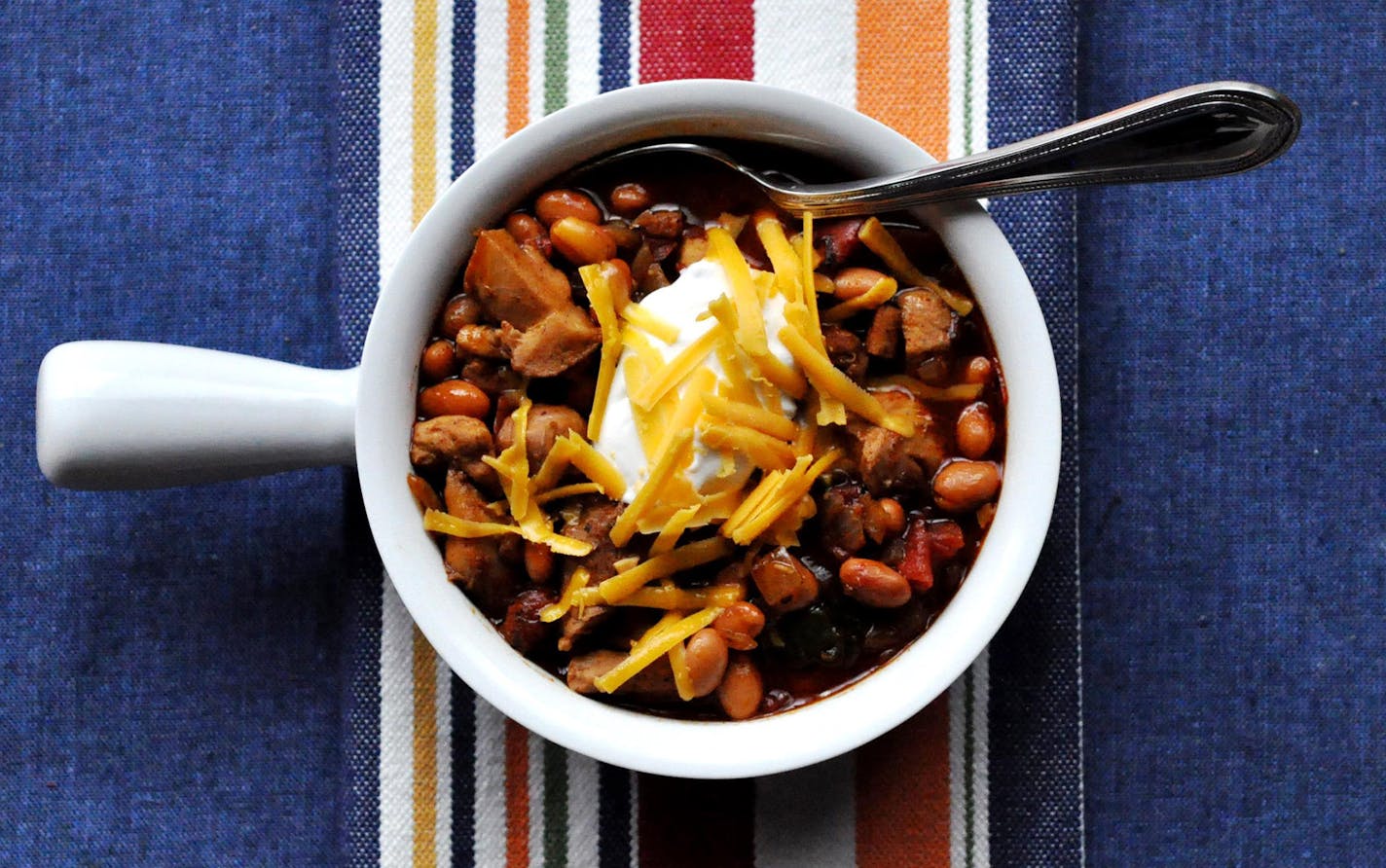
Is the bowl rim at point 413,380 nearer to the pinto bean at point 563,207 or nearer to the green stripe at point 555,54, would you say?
the pinto bean at point 563,207

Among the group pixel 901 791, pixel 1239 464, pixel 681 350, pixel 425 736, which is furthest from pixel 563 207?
pixel 1239 464

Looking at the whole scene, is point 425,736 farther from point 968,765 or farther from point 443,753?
point 968,765

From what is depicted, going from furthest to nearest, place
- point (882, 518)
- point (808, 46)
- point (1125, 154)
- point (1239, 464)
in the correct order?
point (1239, 464)
point (808, 46)
point (882, 518)
point (1125, 154)

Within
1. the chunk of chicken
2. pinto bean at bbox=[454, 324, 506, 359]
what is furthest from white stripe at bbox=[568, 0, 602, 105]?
pinto bean at bbox=[454, 324, 506, 359]

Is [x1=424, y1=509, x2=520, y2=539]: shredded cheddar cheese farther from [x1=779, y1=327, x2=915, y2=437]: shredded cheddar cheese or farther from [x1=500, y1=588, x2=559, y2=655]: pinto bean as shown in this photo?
[x1=779, y1=327, x2=915, y2=437]: shredded cheddar cheese

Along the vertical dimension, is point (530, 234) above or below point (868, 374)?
above
